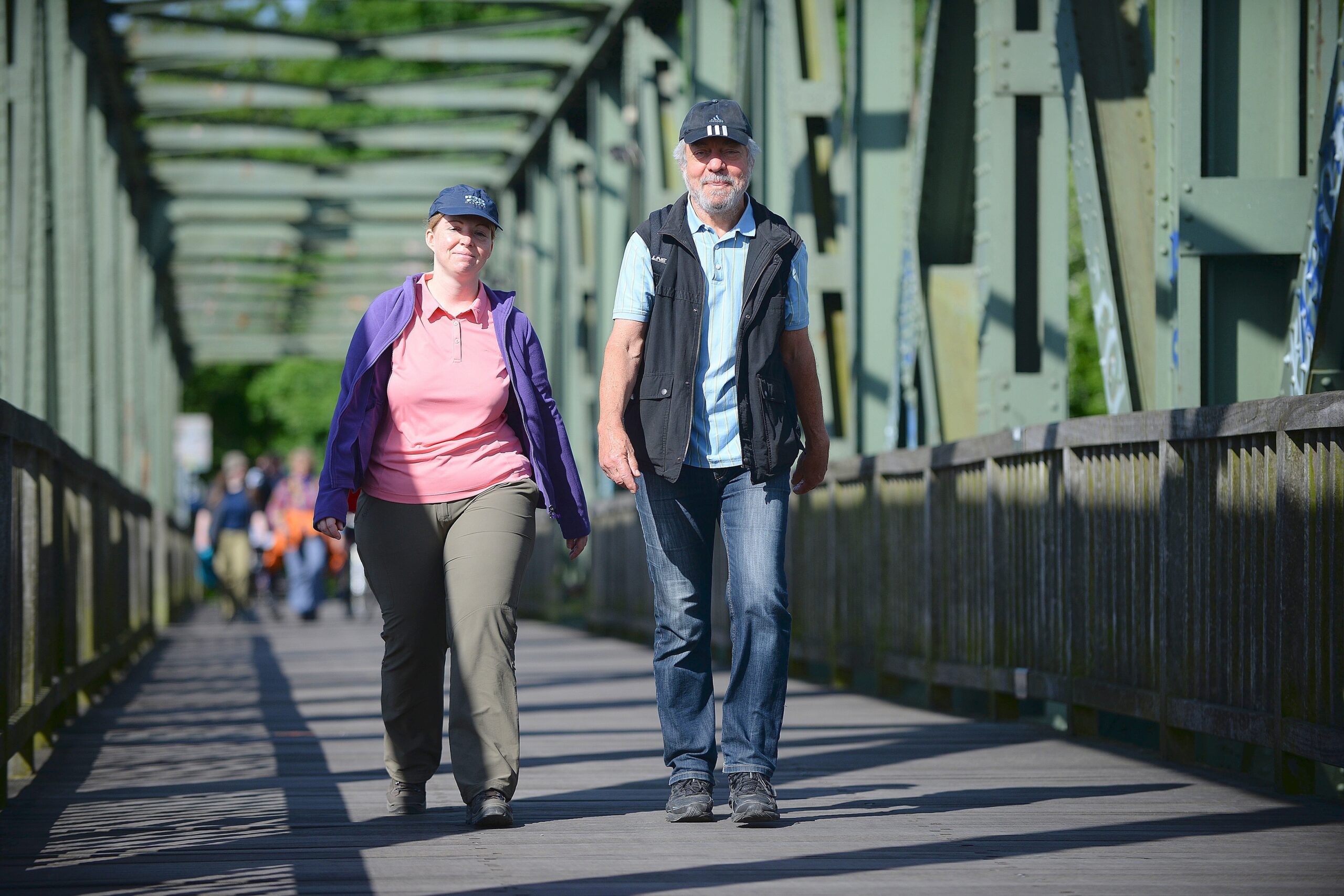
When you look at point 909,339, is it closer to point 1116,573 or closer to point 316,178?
point 1116,573

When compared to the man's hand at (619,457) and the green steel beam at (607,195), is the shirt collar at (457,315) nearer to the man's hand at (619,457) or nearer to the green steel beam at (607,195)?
the man's hand at (619,457)

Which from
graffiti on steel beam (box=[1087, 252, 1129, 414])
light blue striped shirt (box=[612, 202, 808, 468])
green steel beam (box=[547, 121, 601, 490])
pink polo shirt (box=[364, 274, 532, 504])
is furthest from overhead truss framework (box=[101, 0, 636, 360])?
light blue striped shirt (box=[612, 202, 808, 468])

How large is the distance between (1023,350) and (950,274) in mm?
1162

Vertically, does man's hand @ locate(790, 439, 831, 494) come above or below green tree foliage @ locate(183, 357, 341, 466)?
below

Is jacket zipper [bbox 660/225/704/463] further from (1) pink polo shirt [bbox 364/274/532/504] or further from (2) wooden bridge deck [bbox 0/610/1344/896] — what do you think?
(2) wooden bridge deck [bbox 0/610/1344/896]

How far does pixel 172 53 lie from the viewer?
60.0 feet

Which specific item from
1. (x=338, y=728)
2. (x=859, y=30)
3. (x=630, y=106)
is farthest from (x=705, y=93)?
(x=338, y=728)

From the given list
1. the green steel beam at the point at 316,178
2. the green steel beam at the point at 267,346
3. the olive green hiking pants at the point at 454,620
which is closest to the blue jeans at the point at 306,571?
the green steel beam at the point at 316,178

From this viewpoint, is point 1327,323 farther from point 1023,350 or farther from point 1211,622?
point 1023,350

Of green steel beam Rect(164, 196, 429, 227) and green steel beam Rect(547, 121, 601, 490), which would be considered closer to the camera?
green steel beam Rect(547, 121, 601, 490)

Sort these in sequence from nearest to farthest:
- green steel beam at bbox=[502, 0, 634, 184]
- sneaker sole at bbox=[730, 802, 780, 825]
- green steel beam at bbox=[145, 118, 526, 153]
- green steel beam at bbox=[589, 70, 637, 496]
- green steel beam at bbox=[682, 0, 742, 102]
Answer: sneaker sole at bbox=[730, 802, 780, 825] → green steel beam at bbox=[682, 0, 742, 102] → green steel beam at bbox=[502, 0, 634, 184] → green steel beam at bbox=[589, 70, 637, 496] → green steel beam at bbox=[145, 118, 526, 153]

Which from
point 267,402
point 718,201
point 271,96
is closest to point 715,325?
point 718,201

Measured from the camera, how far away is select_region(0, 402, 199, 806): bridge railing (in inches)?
237

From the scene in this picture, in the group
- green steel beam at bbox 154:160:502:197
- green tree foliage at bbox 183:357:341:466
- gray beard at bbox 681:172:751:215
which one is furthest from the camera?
green tree foliage at bbox 183:357:341:466
